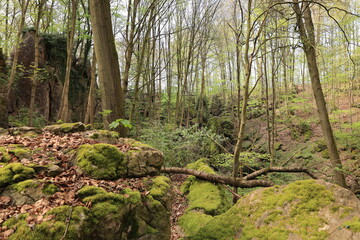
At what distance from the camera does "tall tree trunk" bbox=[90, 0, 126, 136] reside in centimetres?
462

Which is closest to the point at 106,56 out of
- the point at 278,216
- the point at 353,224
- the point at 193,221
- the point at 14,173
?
the point at 14,173

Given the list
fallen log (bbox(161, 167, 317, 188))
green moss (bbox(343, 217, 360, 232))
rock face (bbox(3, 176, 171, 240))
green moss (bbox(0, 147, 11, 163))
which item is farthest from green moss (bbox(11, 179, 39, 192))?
fallen log (bbox(161, 167, 317, 188))

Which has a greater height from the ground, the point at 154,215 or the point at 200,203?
the point at 154,215

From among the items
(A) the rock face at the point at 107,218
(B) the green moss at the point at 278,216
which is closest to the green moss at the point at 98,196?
(A) the rock face at the point at 107,218

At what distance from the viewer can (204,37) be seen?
13.9m

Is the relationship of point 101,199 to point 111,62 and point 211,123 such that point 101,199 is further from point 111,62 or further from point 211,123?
point 211,123

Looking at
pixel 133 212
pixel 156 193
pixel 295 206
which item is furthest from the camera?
pixel 156 193

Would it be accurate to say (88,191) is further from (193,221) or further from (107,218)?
(193,221)

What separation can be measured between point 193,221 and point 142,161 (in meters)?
2.08

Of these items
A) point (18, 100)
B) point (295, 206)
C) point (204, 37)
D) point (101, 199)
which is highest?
point (204, 37)

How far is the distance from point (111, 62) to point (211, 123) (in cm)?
1255

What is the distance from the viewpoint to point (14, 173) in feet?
7.57

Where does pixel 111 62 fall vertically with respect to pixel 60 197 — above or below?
above

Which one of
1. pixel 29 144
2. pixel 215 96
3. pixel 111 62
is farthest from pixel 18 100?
pixel 215 96
